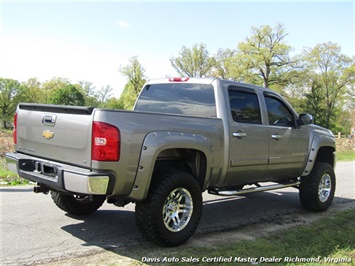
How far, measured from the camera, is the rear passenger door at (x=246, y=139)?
507 centimetres

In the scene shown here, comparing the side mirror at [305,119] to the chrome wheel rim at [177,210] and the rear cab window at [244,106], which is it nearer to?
the rear cab window at [244,106]

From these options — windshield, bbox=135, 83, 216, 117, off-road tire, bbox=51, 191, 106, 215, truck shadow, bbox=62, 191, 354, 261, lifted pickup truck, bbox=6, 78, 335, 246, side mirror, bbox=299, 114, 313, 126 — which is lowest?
truck shadow, bbox=62, 191, 354, 261

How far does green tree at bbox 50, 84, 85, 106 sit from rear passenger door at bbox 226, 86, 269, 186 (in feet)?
251

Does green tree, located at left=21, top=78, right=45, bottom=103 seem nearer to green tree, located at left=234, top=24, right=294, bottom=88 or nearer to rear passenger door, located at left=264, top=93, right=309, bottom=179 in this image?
green tree, located at left=234, top=24, right=294, bottom=88

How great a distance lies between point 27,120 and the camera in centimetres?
454

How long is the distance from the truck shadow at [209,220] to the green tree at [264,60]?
48.8 meters

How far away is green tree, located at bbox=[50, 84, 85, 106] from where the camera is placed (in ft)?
262

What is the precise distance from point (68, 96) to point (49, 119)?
80.5 m

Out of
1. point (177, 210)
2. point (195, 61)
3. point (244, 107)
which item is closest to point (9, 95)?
point (195, 61)

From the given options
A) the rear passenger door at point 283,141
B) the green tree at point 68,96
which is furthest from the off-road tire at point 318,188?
the green tree at point 68,96

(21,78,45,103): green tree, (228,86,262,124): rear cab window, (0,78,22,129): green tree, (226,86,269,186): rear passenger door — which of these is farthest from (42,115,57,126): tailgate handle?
(0,78,22,129): green tree

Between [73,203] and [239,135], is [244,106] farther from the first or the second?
[73,203]

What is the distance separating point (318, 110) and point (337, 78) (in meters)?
11.8

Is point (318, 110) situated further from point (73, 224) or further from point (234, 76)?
point (73, 224)
